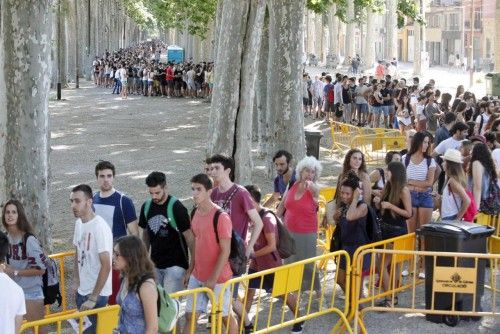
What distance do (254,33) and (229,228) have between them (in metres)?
8.71

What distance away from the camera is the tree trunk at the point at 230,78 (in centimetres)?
1631

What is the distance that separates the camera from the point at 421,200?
1162cm

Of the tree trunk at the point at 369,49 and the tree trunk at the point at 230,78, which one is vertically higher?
the tree trunk at the point at 369,49

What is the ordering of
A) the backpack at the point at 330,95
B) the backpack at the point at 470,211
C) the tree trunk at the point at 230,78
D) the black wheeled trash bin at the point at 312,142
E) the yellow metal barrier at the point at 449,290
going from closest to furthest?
the yellow metal barrier at the point at 449,290
the backpack at the point at 470,211
the tree trunk at the point at 230,78
the black wheeled trash bin at the point at 312,142
the backpack at the point at 330,95

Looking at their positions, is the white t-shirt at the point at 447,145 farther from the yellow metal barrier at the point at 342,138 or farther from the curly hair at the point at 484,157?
the yellow metal barrier at the point at 342,138

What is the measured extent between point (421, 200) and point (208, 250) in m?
4.10

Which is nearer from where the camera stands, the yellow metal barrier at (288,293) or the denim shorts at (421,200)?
the yellow metal barrier at (288,293)

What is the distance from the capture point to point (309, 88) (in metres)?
35.3

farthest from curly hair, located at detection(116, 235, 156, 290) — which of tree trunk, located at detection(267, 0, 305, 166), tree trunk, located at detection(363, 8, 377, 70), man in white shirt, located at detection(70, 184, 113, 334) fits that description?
tree trunk, located at detection(363, 8, 377, 70)

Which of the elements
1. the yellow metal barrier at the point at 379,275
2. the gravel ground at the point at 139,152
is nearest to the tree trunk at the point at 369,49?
the gravel ground at the point at 139,152

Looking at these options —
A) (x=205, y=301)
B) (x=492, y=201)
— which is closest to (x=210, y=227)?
(x=205, y=301)

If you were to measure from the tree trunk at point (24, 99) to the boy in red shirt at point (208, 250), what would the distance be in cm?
393

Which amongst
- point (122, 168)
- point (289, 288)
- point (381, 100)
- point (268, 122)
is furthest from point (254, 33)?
point (381, 100)

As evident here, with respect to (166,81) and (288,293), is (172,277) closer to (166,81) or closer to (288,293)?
(288,293)
